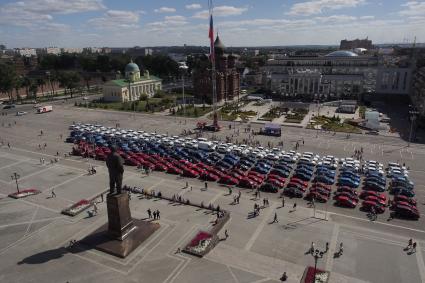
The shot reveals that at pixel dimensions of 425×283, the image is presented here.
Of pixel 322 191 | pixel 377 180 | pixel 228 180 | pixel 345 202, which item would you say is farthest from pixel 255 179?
pixel 377 180

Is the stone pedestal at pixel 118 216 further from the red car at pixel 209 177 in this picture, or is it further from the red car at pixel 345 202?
the red car at pixel 345 202

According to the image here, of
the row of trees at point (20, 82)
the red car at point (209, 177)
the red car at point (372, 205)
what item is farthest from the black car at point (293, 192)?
the row of trees at point (20, 82)

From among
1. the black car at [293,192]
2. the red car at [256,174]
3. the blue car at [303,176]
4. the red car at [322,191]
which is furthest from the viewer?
the blue car at [303,176]

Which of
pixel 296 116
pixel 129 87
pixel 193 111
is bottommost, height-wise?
pixel 296 116

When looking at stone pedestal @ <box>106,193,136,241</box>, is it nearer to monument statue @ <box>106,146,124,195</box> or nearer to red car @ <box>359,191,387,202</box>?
monument statue @ <box>106,146,124,195</box>

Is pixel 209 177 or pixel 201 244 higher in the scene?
pixel 209 177

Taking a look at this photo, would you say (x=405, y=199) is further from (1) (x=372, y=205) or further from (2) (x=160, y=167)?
(2) (x=160, y=167)
